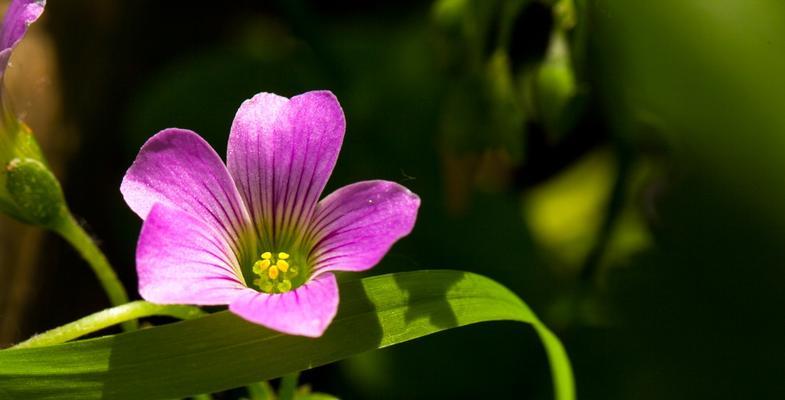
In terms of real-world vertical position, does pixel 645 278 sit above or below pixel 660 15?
below

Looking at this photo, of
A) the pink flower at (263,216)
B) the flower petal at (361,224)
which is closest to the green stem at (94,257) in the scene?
the pink flower at (263,216)

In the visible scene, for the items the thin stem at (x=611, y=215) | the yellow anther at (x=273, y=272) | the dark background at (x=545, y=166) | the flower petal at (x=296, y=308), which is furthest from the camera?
the thin stem at (x=611, y=215)

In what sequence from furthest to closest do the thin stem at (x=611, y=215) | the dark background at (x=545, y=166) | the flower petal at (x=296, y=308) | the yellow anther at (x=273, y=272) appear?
1. the thin stem at (x=611, y=215)
2. the dark background at (x=545, y=166)
3. the yellow anther at (x=273, y=272)
4. the flower petal at (x=296, y=308)

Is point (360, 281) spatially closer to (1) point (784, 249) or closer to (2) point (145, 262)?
(2) point (145, 262)

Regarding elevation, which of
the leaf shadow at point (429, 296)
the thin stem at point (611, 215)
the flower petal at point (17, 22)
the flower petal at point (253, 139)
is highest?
the flower petal at point (17, 22)

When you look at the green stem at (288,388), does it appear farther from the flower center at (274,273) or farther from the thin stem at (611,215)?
the thin stem at (611,215)

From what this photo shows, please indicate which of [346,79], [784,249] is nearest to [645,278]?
[784,249]

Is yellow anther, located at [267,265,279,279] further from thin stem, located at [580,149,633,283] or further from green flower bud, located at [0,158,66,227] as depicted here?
thin stem, located at [580,149,633,283]
